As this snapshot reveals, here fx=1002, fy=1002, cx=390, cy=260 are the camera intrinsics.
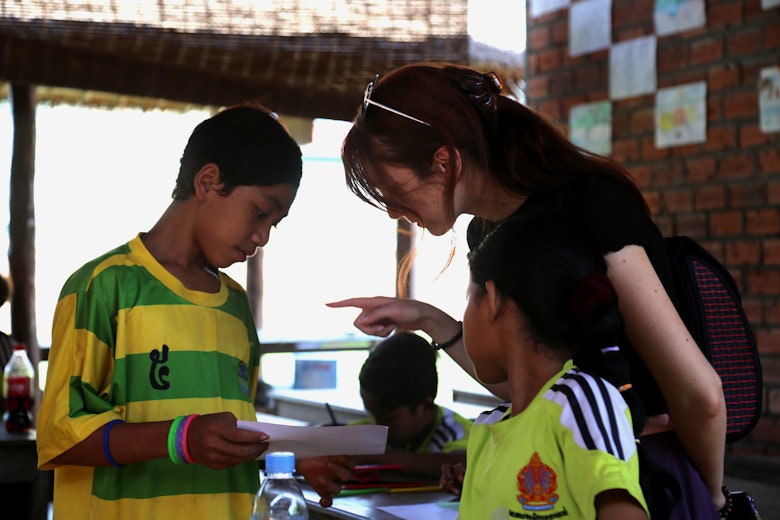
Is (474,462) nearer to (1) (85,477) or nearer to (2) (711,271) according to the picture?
(2) (711,271)

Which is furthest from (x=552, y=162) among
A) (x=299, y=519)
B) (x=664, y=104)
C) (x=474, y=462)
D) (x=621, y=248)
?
(x=664, y=104)

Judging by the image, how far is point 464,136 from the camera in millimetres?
1614

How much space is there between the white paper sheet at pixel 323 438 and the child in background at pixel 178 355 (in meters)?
0.03

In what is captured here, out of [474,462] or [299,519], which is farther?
[299,519]

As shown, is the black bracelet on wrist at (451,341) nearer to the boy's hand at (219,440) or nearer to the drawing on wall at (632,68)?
the boy's hand at (219,440)

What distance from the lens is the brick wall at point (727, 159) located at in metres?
3.46

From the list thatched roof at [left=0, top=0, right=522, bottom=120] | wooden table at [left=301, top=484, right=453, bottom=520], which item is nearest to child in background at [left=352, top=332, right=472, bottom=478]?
wooden table at [left=301, top=484, right=453, bottom=520]

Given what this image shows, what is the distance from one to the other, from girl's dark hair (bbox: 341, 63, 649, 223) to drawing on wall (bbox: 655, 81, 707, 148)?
2.22 metres

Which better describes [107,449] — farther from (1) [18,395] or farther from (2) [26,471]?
(1) [18,395]

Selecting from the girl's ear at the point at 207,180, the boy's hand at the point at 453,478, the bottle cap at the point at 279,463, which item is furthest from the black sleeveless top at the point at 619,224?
the boy's hand at the point at 453,478

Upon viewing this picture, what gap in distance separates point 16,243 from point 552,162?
444 centimetres

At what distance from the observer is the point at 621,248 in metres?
1.41

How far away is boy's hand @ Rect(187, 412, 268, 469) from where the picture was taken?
1.64 m

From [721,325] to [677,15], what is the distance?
8.24 ft
